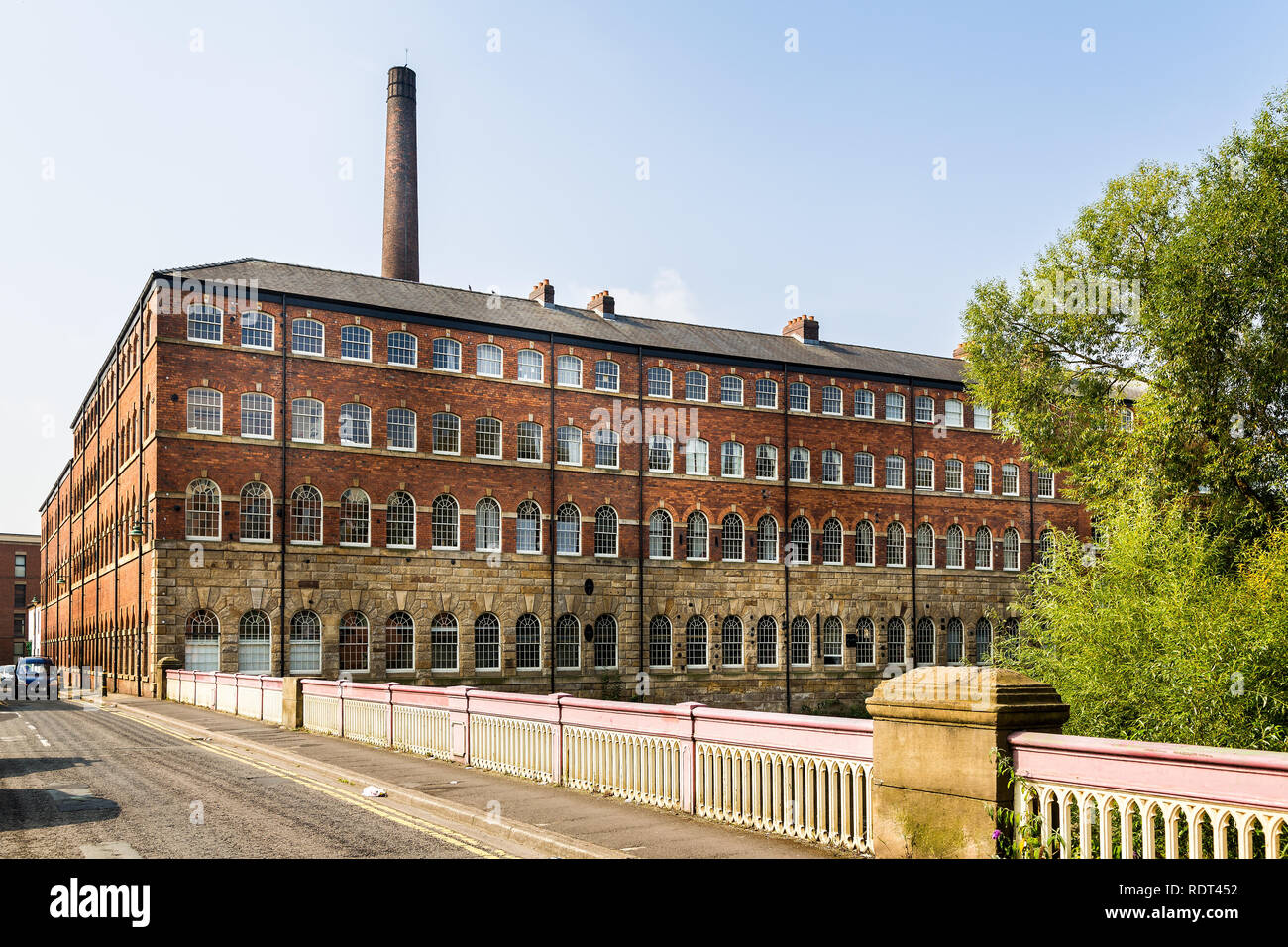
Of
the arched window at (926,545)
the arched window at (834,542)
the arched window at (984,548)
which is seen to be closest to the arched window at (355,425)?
the arched window at (834,542)

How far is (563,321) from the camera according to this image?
1700 inches

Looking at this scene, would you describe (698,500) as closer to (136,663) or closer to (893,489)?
(893,489)

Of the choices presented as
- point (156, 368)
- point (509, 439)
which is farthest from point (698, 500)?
point (156, 368)

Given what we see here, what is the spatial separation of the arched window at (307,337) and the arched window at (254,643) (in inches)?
Result: 356

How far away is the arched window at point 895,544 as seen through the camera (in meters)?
48.6

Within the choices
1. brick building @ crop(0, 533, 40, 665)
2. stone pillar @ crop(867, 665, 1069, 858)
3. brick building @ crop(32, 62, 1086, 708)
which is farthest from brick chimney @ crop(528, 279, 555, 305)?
brick building @ crop(0, 533, 40, 665)

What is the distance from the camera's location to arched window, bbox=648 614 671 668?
140ft

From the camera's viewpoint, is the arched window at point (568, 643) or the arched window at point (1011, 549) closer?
the arched window at point (568, 643)

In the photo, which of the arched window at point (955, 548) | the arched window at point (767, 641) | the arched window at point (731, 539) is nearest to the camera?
the arched window at point (731, 539)

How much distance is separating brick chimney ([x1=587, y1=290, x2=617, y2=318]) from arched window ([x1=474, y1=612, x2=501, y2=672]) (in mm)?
14206

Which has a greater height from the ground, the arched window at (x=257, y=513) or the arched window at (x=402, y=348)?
the arched window at (x=402, y=348)

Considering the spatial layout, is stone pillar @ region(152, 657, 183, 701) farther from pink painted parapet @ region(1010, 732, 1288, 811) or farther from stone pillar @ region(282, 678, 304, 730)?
pink painted parapet @ region(1010, 732, 1288, 811)

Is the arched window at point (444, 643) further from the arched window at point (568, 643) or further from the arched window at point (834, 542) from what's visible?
the arched window at point (834, 542)

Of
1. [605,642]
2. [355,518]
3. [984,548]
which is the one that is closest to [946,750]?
[355,518]
